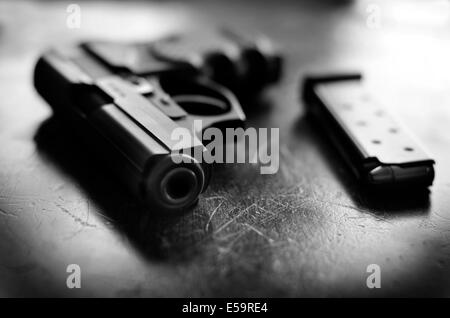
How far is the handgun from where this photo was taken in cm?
55

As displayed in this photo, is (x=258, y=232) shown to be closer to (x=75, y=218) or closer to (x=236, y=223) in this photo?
(x=236, y=223)

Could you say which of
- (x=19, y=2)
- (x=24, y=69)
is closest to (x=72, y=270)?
(x=24, y=69)

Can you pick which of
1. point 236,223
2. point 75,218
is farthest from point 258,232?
point 75,218

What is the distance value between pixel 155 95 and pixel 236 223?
21 centimetres

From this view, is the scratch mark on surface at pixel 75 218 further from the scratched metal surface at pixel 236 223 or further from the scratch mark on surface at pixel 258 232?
the scratch mark on surface at pixel 258 232

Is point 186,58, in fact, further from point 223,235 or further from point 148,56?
point 223,235

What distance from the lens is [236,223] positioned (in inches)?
22.4

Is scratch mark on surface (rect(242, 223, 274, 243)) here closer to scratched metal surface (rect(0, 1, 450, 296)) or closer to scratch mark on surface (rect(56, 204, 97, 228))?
scratched metal surface (rect(0, 1, 450, 296))

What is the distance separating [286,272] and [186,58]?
0.40 m

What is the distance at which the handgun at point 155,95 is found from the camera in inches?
21.7

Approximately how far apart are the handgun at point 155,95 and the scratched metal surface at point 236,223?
37 millimetres

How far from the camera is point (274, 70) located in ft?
2.84

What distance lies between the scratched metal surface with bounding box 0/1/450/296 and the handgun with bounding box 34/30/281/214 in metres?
0.04
